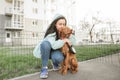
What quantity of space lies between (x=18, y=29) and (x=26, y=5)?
3789 mm

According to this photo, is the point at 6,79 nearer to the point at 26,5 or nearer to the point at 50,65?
the point at 50,65

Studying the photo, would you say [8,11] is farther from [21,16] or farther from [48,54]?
[48,54]

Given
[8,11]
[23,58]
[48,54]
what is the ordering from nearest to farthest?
[48,54], [23,58], [8,11]

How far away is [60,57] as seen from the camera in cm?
312

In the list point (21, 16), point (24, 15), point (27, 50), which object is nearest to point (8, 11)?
point (21, 16)

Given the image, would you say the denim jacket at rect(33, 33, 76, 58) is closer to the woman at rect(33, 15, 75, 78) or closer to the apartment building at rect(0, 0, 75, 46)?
the woman at rect(33, 15, 75, 78)

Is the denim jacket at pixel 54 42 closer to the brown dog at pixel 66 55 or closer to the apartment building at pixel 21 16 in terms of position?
the brown dog at pixel 66 55

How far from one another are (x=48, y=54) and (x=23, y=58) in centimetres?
227

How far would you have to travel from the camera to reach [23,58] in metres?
5.15

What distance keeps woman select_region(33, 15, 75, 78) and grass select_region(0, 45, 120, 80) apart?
0.56 m

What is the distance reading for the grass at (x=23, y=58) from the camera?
353 centimetres

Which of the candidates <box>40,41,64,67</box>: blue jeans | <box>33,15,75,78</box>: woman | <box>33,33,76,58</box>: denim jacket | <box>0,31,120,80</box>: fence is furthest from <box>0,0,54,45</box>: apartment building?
<box>40,41,64,67</box>: blue jeans

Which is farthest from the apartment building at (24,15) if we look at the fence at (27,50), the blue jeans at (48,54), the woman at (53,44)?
the blue jeans at (48,54)

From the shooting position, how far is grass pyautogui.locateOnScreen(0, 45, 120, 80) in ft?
11.6
